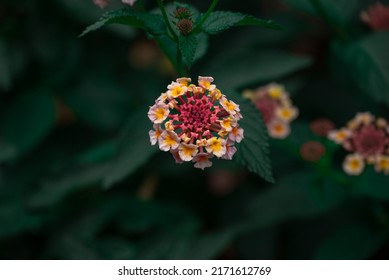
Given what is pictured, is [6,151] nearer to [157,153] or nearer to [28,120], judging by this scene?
[28,120]

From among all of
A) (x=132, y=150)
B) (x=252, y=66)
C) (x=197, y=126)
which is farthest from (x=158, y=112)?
(x=252, y=66)

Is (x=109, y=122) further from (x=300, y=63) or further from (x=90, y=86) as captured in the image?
(x=300, y=63)

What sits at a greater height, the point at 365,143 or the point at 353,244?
the point at 365,143

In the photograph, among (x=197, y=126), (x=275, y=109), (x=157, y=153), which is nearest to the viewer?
(x=197, y=126)

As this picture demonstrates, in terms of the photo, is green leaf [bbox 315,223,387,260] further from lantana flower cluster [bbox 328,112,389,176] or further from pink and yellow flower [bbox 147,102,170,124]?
pink and yellow flower [bbox 147,102,170,124]

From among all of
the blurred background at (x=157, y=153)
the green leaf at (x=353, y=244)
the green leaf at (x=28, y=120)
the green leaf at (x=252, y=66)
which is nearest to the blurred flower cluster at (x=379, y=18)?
the blurred background at (x=157, y=153)

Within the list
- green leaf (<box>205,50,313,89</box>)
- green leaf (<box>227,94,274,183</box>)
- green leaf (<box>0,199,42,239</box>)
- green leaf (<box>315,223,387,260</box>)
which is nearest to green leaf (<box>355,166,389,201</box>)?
green leaf (<box>315,223,387,260</box>)

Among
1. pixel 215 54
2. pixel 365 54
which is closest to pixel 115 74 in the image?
pixel 215 54
